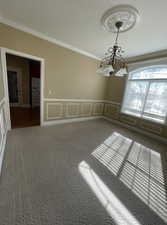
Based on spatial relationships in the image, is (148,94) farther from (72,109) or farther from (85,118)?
(72,109)

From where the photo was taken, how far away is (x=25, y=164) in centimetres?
190

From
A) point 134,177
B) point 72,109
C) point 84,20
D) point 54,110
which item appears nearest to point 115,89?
point 72,109

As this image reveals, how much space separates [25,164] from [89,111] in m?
3.56

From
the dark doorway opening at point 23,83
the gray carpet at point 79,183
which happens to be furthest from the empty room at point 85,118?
the dark doorway opening at point 23,83

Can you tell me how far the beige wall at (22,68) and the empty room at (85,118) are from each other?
9.01ft

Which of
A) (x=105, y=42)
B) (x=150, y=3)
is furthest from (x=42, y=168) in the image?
(x=105, y=42)

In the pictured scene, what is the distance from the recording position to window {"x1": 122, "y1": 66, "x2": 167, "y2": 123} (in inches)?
139

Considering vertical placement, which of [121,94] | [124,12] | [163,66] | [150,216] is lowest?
[150,216]

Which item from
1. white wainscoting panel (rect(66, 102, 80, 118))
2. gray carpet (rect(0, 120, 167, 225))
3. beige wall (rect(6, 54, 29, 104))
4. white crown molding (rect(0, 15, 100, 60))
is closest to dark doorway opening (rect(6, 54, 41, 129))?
beige wall (rect(6, 54, 29, 104))

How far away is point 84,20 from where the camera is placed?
231cm

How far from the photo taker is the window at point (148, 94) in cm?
352

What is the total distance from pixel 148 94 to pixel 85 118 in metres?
2.75

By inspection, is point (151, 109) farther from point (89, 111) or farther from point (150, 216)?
point (150, 216)

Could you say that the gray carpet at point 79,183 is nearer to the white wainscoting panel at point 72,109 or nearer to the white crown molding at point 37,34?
the white wainscoting panel at point 72,109
